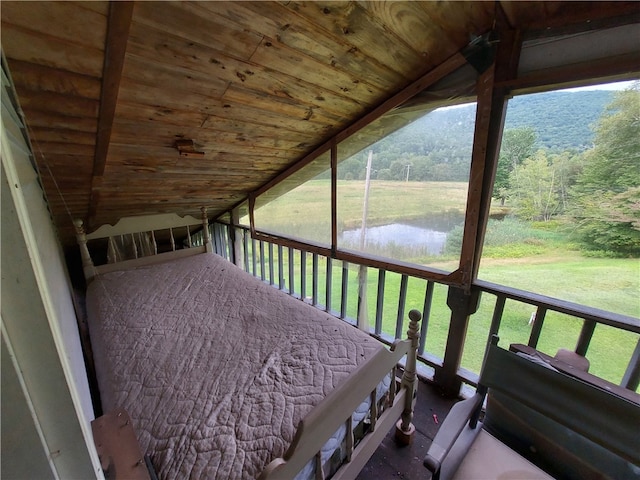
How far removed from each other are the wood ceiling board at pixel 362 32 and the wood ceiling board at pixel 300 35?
0.10 ft

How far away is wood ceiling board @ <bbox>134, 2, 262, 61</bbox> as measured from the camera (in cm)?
93

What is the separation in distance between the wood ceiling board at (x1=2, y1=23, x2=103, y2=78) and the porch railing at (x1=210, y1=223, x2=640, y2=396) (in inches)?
79.7

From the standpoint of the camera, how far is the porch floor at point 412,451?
1.36 meters

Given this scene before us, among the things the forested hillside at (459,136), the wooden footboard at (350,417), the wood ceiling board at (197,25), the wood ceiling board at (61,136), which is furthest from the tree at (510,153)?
the wood ceiling board at (61,136)

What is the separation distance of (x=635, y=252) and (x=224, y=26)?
207cm

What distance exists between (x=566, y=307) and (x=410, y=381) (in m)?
0.90

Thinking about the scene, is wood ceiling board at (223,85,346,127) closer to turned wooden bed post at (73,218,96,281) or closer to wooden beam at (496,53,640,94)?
wooden beam at (496,53,640,94)

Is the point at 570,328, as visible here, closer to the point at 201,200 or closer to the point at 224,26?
the point at 224,26

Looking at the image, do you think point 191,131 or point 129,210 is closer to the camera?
point 191,131

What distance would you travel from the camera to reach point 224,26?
3.43 feet

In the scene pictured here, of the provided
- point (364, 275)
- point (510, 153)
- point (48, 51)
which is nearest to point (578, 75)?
point (510, 153)

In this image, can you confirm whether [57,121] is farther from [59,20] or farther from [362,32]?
[362,32]

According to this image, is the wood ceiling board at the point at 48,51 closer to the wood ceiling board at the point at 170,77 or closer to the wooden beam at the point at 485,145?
the wood ceiling board at the point at 170,77

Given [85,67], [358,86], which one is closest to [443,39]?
[358,86]
